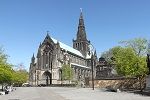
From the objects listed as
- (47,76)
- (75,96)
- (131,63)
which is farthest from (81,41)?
(75,96)

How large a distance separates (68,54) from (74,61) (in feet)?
27.2

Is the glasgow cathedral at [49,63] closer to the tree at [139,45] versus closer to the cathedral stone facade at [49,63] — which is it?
the cathedral stone facade at [49,63]

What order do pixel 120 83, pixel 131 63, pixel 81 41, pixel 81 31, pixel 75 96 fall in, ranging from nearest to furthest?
pixel 75 96 < pixel 131 63 < pixel 120 83 < pixel 81 31 < pixel 81 41

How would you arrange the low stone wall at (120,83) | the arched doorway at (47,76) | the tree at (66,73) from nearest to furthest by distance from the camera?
the low stone wall at (120,83) → the tree at (66,73) → the arched doorway at (47,76)

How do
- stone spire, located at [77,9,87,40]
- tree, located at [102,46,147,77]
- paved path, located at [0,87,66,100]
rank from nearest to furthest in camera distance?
1. paved path, located at [0,87,66,100]
2. tree, located at [102,46,147,77]
3. stone spire, located at [77,9,87,40]

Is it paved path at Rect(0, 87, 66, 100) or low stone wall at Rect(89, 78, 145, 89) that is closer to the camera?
paved path at Rect(0, 87, 66, 100)

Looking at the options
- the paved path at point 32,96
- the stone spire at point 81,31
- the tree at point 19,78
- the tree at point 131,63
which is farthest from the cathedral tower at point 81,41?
the paved path at point 32,96

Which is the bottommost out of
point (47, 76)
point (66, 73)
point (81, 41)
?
point (47, 76)

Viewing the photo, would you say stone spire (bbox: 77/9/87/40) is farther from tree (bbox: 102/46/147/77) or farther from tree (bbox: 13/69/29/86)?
tree (bbox: 102/46/147/77)

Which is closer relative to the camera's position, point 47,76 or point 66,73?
point 66,73

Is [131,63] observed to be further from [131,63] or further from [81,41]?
[81,41]

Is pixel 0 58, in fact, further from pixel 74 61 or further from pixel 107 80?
pixel 74 61

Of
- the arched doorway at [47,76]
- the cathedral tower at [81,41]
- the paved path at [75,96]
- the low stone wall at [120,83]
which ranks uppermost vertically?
the cathedral tower at [81,41]

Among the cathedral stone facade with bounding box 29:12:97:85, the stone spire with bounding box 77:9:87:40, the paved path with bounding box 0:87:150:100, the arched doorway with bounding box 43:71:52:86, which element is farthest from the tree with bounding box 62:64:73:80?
the paved path with bounding box 0:87:150:100
